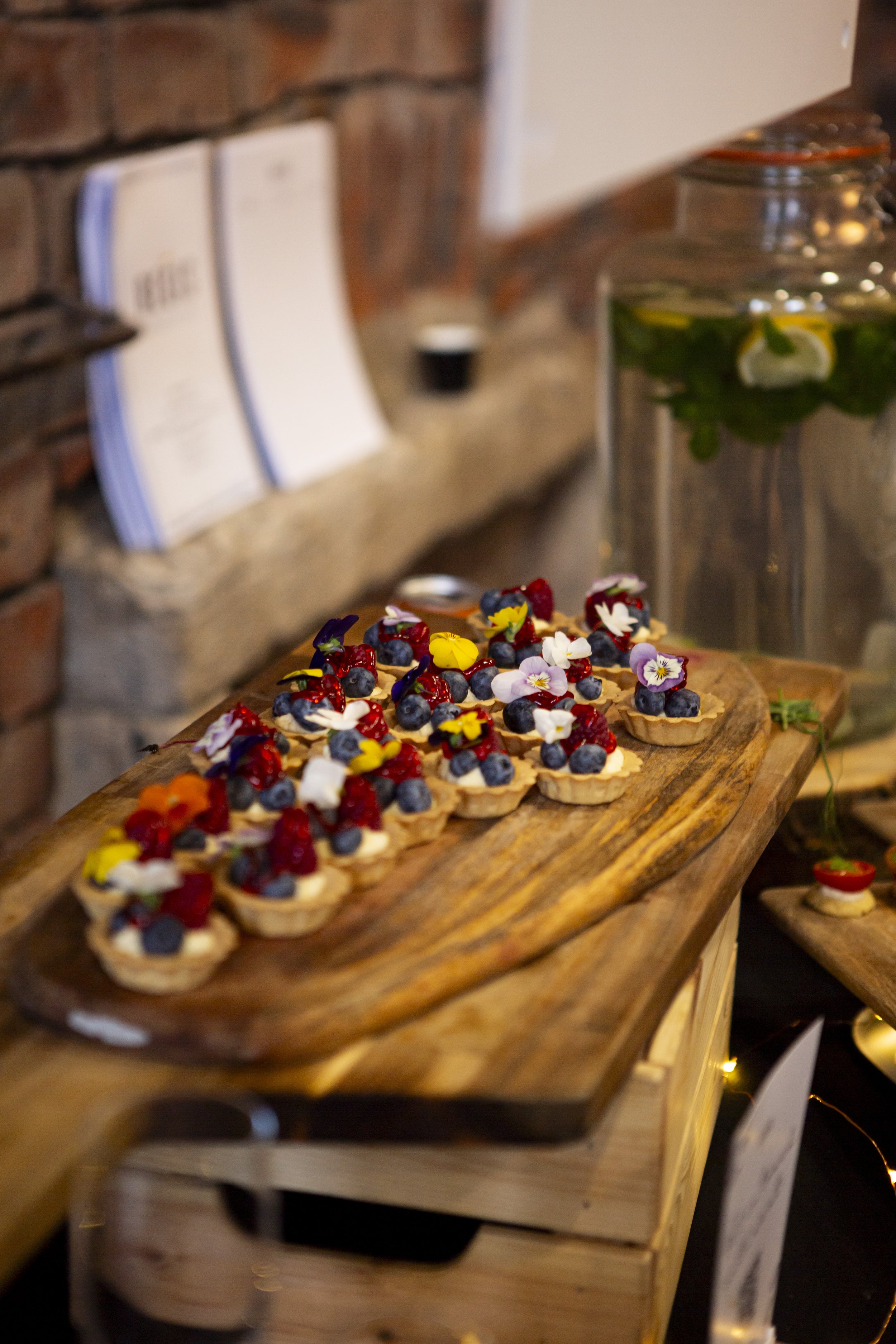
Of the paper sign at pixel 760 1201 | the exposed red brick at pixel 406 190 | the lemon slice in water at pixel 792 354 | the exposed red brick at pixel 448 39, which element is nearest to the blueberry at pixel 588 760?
the paper sign at pixel 760 1201

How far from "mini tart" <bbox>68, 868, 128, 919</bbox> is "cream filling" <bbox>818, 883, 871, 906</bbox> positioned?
54 cm

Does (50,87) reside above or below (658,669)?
above

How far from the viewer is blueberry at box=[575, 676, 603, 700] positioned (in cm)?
93

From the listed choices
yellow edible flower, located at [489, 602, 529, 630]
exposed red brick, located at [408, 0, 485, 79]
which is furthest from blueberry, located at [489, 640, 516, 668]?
exposed red brick, located at [408, 0, 485, 79]

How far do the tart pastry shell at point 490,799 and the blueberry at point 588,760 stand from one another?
3 cm

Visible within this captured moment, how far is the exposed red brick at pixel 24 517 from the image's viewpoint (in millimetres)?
1497

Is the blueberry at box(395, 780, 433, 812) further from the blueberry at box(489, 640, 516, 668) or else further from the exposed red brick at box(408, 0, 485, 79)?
the exposed red brick at box(408, 0, 485, 79)

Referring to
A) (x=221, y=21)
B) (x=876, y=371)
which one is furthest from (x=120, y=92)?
(x=876, y=371)

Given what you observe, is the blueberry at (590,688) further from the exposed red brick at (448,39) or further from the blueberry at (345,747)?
the exposed red brick at (448,39)

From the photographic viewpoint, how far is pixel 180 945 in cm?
66

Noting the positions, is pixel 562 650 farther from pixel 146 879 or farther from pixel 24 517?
pixel 24 517

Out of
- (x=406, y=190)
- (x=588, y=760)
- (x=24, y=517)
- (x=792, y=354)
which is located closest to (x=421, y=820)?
(x=588, y=760)

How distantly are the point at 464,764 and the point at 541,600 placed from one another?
0.28 metres

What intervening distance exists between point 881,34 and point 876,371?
1.86 metres
